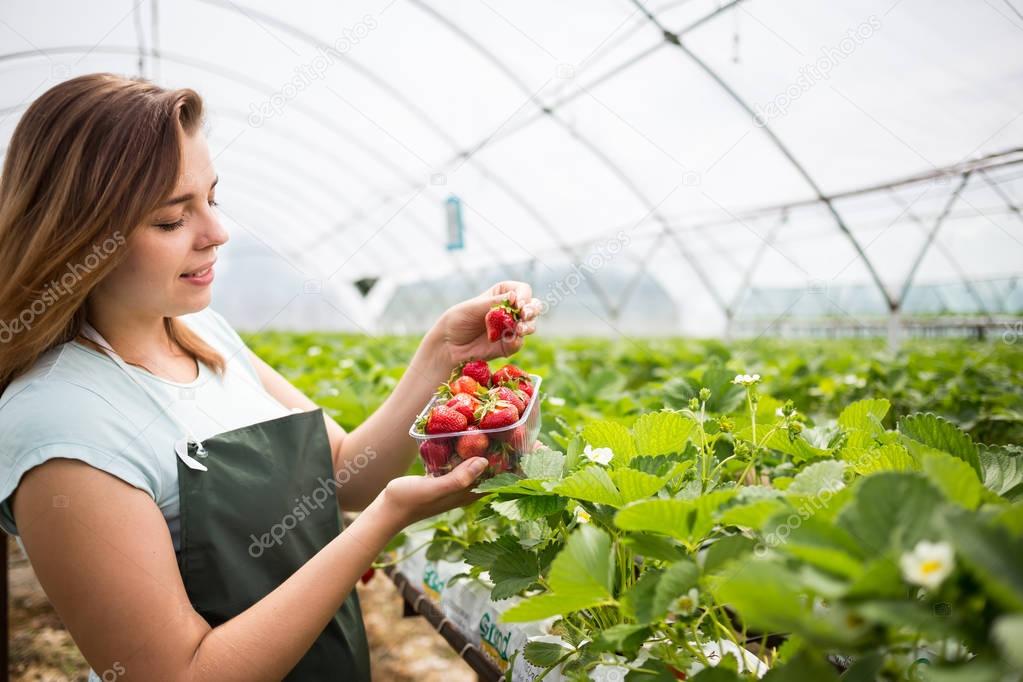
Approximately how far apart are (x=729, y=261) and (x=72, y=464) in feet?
38.2

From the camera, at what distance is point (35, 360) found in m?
1.21

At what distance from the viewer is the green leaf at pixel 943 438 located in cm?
89

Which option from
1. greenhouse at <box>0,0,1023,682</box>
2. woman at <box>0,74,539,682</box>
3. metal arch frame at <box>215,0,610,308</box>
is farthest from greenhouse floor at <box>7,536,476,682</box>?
metal arch frame at <box>215,0,610,308</box>

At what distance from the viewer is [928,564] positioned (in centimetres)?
52

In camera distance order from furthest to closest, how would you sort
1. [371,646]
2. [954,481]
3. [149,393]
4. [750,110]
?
[750,110]
[371,646]
[149,393]
[954,481]

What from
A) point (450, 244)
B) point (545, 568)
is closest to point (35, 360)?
point (545, 568)

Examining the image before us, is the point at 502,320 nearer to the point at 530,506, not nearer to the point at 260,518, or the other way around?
the point at 530,506

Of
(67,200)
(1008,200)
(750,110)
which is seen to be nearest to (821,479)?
(67,200)

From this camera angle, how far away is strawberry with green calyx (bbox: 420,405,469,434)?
3.70 ft

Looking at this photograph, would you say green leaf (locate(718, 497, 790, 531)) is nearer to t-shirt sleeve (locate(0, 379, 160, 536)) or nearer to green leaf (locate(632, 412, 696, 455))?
green leaf (locate(632, 412, 696, 455))

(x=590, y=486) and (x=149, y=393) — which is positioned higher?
(x=590, y=486)

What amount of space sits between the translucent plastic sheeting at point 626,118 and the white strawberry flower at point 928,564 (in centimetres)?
227

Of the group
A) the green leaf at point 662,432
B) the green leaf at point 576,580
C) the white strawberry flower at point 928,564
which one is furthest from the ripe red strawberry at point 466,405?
the white strawberry flower at point 928,564

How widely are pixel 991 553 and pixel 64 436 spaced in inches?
47.7
